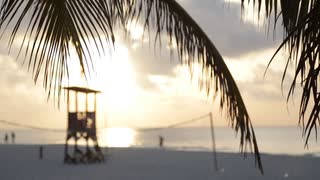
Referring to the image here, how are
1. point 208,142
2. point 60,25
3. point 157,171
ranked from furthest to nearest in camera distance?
point 208,142 < point 157,171 < point 60,25

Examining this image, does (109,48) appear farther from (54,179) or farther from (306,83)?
(54,179)

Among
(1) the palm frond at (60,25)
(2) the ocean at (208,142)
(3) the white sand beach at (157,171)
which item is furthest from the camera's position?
(2) the ocean at (208,142)

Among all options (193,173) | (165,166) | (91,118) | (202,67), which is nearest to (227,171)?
(193,173)

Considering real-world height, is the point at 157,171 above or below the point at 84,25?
below

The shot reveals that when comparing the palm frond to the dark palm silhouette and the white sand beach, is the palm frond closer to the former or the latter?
the dark palm silhouette

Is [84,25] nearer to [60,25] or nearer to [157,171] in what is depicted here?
[60,25]

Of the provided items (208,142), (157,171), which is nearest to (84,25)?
(157,171)

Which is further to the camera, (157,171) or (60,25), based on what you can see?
(157,171)

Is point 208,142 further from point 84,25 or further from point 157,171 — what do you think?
point 84,25

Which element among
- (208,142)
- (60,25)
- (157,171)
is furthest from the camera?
(208,142)

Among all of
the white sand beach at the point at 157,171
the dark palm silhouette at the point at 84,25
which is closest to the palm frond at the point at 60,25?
the dark palm silhouette at the point at 84,25

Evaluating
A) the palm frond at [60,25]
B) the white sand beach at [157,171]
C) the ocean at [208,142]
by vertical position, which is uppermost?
the palm frond at [60,25]

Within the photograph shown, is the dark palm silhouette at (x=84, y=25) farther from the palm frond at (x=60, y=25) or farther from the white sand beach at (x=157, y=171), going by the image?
the white sand beach at (x=157, y=171)

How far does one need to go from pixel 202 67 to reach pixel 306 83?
283 cm
